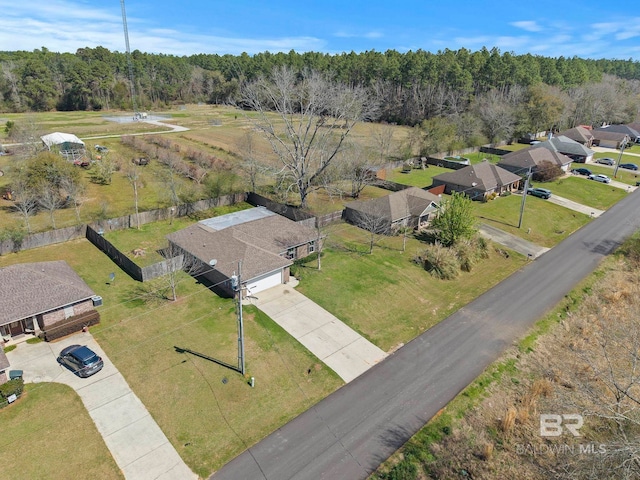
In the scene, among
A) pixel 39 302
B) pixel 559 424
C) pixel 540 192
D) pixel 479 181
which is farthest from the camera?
pixel 540 192

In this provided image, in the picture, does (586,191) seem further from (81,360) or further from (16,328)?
(16,328)

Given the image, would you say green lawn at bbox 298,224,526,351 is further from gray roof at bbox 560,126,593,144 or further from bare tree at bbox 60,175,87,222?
gray roof at bbox 560,126,593,144

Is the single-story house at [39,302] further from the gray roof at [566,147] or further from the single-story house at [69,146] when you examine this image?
the gray roof at [566,147]

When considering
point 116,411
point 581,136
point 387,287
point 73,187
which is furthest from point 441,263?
point 581,136

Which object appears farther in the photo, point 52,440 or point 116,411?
point 116,411

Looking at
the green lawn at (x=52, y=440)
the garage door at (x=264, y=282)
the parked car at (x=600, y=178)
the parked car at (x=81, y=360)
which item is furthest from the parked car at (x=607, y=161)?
→ the green lawn at (x=52, y=440)

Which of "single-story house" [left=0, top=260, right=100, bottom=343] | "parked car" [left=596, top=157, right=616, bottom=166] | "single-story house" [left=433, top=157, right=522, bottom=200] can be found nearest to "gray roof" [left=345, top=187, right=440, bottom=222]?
"single-story house" [left=433, top=157, right=522, bottom=200]
